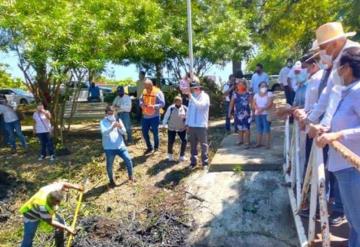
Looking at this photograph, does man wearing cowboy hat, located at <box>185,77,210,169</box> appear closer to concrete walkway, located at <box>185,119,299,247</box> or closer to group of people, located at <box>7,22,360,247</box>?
group of people, located at <box>7,22,360,247</box>

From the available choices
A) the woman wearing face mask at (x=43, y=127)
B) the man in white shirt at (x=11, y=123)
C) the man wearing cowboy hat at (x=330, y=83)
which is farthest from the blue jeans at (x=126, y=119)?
the man wearing cowboy hat at (x=330, y=83)

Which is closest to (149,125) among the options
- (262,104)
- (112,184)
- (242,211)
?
(112,184)

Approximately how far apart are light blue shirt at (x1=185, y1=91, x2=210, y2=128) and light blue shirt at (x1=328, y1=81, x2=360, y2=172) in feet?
18.2

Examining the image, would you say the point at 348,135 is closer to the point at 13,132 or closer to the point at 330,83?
the point at 330,83

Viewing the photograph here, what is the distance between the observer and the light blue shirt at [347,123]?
3029mm

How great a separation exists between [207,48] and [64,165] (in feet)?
20.5

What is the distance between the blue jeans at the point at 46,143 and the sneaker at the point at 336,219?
8.02 metres

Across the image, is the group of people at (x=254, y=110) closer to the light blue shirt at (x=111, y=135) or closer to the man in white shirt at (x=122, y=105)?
the light blue shirt at (x=111, y=135)

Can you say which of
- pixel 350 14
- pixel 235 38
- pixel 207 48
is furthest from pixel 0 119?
pixel 350 14

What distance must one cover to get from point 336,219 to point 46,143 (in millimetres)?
→ 8289

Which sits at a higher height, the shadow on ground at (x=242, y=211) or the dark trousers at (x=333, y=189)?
the dark trousers at (x=333, y=189)

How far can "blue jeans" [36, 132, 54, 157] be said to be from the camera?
1100 centimetres

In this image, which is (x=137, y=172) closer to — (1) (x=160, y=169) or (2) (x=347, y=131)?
(1) (x=160, y=169)

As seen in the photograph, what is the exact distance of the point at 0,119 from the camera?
1279 centimetres
